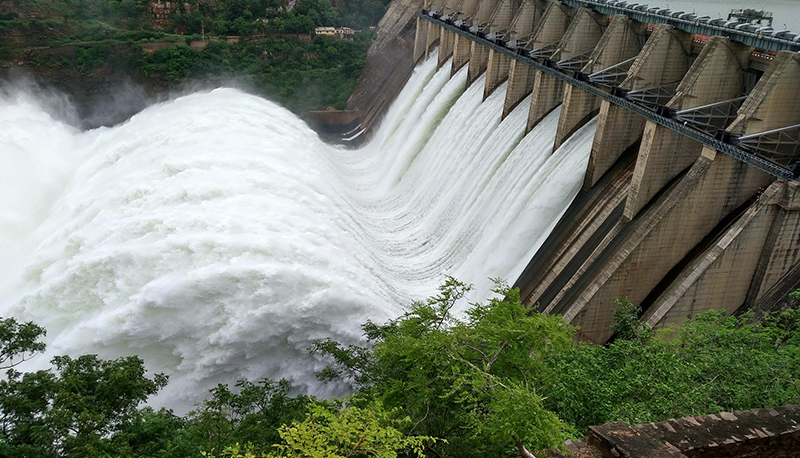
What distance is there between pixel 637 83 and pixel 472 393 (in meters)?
12.7

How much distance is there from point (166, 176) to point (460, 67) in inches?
733

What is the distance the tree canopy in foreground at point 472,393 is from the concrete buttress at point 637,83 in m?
8.56

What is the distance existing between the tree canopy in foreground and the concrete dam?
3189 millimetres

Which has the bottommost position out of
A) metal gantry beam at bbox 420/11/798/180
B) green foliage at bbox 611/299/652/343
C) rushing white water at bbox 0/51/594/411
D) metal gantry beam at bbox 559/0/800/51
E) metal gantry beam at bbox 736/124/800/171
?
rushing white water at bbox 0/51/594/411

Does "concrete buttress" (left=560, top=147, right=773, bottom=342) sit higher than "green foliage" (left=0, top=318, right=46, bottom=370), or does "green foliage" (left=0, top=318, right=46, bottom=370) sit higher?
"concrete buttress" (left=560, top=147, right=773, bottom=342)

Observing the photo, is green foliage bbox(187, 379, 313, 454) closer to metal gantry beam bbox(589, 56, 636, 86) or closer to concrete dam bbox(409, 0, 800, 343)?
concrete dam bbox(409, 0, 800, 343)

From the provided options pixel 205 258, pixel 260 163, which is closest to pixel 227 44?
pixel 260 163

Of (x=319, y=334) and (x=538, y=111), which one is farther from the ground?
(x=538, y=111)

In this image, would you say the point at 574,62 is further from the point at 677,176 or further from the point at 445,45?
the point at 445,45

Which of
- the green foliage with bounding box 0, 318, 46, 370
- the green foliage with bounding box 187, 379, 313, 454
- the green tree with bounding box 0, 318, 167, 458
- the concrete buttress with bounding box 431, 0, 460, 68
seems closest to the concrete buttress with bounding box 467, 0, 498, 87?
the concrete buttress with bounding box 431, 0, 460, 68

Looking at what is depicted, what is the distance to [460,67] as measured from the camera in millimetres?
34688

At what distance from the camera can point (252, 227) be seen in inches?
725

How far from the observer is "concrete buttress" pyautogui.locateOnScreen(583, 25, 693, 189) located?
17.8m

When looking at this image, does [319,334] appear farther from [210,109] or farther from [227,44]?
[227,44]
